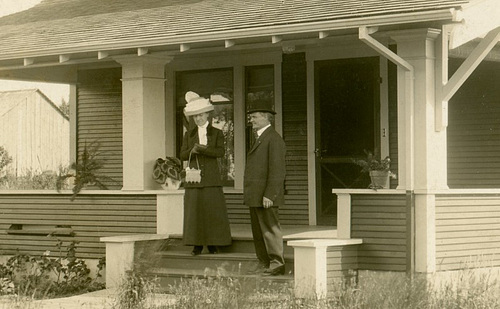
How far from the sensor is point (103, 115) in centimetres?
1773

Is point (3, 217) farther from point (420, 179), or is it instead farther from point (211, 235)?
point (420, 179)

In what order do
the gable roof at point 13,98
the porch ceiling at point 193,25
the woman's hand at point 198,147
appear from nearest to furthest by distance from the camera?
the porch ceiling at point 193,25
the woman's hand at point 198,147
the gable roof at point 13,98

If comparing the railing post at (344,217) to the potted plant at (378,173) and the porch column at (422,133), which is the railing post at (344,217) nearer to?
the potted plant at (378,173)

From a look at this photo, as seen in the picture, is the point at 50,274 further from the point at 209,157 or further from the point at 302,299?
the point at 302,299

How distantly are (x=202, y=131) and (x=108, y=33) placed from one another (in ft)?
7.39

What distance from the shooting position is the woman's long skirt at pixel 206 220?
525 inches

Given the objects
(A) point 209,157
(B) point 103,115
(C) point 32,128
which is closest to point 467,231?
(A) point 209,157

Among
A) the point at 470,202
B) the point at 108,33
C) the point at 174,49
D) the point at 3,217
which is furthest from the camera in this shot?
the point at 3,217

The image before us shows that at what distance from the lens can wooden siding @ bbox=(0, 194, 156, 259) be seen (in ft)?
46.7

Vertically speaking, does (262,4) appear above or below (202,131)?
above

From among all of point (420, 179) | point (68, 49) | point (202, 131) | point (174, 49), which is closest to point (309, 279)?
point (420, 179)

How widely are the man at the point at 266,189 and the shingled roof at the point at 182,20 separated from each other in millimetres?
1194

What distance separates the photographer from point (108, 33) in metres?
14.6

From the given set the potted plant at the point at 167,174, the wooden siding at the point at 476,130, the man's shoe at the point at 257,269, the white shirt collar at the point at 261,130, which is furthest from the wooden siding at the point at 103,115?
the wooden siding at the point at 476,130
